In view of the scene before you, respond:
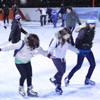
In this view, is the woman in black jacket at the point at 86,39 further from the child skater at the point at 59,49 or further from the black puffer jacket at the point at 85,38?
the child skater at the point at 59,49

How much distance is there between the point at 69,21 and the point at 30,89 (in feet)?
24.7

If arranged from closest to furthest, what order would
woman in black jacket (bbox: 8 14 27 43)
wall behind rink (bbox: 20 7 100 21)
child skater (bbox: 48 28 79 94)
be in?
child skater (bbox: 48 28 79 94) → woman in black jacket (bbox: 8 14 27 43) → wall behind rink (bbox: 20 7 100 21)

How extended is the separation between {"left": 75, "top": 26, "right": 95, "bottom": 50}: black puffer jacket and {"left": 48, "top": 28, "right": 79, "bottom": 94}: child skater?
237mm

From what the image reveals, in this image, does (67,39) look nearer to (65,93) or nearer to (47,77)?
(65,93)

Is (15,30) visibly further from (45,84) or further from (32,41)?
(32,41)

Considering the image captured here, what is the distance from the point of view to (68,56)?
9.17 metres

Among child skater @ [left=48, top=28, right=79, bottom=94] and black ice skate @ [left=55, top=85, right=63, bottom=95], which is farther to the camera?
black ice skate @ [left=55, top=85, right=63, bottom=95]

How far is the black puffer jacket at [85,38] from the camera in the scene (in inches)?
218

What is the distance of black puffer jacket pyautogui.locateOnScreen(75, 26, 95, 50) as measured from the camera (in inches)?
218

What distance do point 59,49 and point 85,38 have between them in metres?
0.57

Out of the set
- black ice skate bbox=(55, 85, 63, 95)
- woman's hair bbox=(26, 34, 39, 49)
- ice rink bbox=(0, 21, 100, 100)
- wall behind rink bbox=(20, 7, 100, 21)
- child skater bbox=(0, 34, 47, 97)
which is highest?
woman's hair bbox=(26, 34, 39, 49)

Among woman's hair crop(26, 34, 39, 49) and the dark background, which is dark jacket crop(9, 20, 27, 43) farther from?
the dark background

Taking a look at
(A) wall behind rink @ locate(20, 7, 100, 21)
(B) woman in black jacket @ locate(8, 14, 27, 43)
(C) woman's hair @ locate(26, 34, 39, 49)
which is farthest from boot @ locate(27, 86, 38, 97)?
(A) wall behind rink @ locate(20, 7, 100, 21)

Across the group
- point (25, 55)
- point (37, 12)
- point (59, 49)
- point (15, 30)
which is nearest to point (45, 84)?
point (59, 49)
